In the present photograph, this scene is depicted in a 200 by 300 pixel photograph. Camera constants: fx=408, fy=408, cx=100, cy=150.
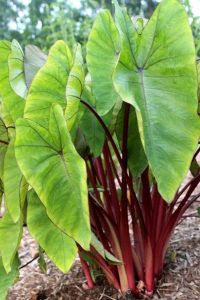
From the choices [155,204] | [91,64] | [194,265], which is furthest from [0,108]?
[194,265]

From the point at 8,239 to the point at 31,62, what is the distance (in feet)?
1.48

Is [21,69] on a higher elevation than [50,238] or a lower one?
higher

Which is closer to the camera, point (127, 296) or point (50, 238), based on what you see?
point (50, 238)

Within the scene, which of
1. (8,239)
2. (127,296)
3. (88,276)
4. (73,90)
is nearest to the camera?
(73,90)

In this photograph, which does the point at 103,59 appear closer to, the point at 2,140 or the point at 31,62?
the point at 31,62

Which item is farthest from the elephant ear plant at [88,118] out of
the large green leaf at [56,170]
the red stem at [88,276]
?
the red stem at [88,276]

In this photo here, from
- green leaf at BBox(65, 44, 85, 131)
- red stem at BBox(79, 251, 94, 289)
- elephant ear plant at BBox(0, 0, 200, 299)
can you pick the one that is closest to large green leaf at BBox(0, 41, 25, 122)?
elephant ear plant at BBox(0, 0, 200, 299)

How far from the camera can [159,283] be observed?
1239 mm

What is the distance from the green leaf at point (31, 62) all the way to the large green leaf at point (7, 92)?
6 cm

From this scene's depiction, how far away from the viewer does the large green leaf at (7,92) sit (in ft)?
3.52

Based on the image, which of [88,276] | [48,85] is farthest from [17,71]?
[88,276]

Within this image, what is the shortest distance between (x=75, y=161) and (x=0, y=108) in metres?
0.50

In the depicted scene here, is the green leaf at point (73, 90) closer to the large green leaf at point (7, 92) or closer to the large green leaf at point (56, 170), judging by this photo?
the large green leaf at point (56, 170)

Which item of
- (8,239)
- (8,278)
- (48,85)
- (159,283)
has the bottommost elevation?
(159,283)
